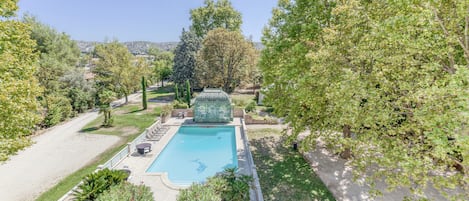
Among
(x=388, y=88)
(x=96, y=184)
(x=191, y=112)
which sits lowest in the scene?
(x=96, y=184)

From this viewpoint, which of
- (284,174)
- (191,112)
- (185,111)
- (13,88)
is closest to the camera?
(13,88)

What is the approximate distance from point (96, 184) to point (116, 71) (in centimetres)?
2487

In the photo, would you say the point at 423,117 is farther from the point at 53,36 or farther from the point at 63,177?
the point at 53,36

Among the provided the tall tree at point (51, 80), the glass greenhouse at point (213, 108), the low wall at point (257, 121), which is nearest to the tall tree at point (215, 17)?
the tall tree at point (51, 80)

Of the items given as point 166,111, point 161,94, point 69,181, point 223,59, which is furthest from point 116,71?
point 69,181

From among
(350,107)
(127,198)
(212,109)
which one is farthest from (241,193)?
(212,109)

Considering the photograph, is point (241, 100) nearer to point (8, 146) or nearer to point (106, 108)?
point (106, 108)

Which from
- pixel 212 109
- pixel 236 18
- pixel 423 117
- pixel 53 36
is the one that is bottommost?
pixel 212 109

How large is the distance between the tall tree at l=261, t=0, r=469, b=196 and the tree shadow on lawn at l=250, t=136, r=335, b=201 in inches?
80.5

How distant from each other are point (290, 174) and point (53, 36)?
131 feet

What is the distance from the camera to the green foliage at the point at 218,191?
7.21m

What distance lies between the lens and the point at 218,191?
795cm

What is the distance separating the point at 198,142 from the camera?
17.9m

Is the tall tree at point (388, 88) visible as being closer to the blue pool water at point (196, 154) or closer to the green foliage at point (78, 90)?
the blue pool water at point (196, 154)
